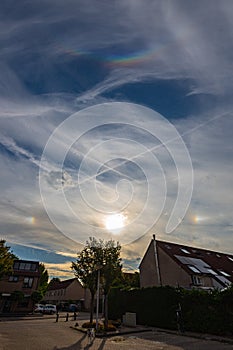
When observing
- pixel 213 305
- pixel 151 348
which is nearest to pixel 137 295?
pixel 213 305

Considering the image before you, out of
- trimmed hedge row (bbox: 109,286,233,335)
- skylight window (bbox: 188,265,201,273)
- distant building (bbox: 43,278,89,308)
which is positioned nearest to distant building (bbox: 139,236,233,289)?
skylight window (bbox: 188,265,201,273)

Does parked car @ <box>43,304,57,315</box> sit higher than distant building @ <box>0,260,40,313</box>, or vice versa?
distant building @ <box>0,260,40,313</box>

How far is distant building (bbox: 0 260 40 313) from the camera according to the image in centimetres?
4012

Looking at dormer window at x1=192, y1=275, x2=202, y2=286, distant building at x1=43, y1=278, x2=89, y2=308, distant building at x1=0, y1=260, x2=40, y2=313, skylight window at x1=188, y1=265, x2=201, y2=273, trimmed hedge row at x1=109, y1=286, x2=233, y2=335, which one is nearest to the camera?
trimmed hedge row at x1=109, y1=286, x2=233, y2=335

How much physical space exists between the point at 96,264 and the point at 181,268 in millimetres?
13815

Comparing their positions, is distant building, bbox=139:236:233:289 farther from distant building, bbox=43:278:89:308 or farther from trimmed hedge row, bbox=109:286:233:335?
distant building, bbox=43:278:89:308

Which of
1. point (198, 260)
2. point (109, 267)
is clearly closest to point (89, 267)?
point (109, 267)

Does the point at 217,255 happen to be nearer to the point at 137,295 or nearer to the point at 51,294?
Answer: the point at 137,295

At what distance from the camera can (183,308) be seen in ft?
59.1

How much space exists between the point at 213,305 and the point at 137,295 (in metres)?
8.55

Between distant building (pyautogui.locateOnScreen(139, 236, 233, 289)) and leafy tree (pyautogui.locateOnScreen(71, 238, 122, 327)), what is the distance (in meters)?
9.75

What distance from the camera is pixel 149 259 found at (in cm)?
3253

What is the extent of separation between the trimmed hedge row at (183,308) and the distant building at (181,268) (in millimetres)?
5082

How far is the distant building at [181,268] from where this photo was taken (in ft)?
90.0
